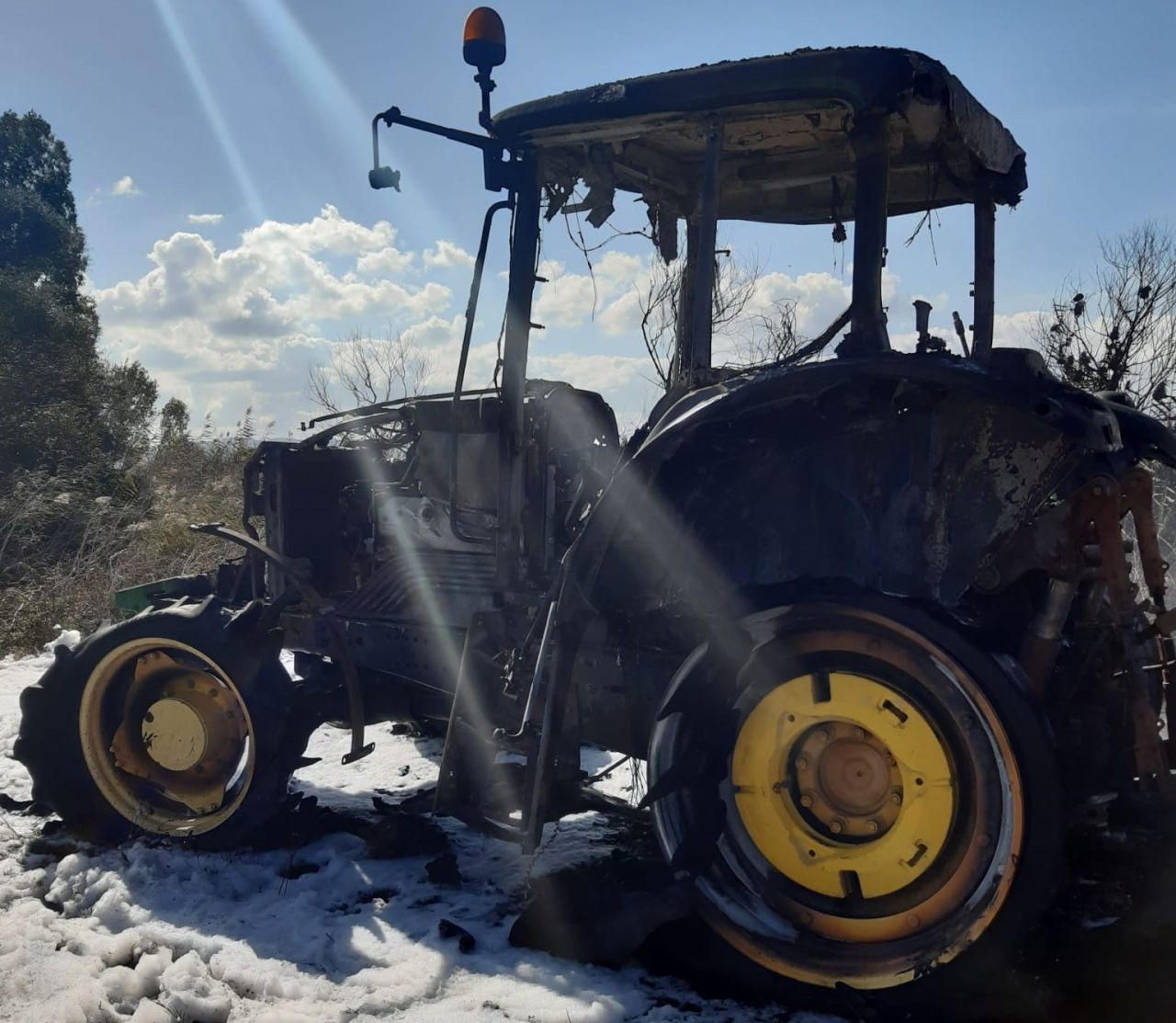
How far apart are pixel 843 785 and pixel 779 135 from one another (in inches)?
81.7

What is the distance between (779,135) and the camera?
3.22 metres

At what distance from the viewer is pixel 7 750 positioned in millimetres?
5059

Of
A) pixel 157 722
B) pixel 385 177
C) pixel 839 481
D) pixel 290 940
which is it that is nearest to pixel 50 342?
pixel 157 722

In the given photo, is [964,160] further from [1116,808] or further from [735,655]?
[1116,808]

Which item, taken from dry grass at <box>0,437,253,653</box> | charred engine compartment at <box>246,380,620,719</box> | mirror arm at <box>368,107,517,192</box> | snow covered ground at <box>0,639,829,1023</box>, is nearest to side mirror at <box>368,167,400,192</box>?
mirror arm at <box>368,107,517,192</box>

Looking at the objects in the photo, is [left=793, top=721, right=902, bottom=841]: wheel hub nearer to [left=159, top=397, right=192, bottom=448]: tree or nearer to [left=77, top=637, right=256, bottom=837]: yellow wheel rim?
[left=77, top=637, right=256, bottom=837]: yellow wheel rim

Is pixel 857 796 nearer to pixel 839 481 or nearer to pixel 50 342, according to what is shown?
pixel 839 481

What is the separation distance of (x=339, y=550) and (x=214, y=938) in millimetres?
1900

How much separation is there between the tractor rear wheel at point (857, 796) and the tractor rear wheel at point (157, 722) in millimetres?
1768

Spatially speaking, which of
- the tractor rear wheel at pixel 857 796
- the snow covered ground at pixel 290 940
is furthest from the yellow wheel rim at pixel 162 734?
the tractor rear wheel at pixel 857 796

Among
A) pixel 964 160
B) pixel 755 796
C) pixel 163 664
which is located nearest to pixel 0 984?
pixel 163 664

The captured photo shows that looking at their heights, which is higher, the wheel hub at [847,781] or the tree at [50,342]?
the tree at [50,342]

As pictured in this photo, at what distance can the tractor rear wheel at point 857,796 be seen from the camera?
2236 mm

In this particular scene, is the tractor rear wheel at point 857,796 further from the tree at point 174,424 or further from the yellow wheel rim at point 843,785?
the tree at point 174,424
